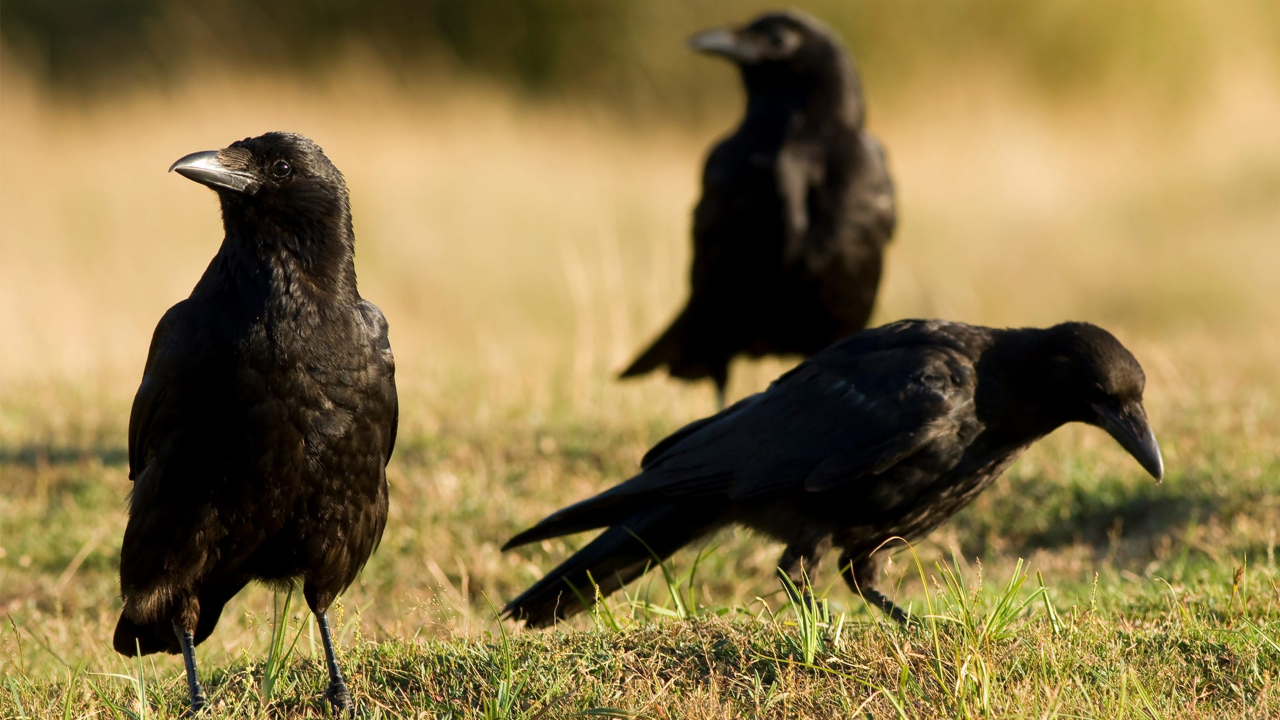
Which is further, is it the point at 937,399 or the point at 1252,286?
the point at 1252,286

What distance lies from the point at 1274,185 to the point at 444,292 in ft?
28.3

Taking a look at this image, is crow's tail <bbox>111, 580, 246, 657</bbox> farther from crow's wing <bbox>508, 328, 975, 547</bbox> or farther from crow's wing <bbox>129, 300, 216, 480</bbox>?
crow's wing <bbox>508, 328, 975, 547</bbox>

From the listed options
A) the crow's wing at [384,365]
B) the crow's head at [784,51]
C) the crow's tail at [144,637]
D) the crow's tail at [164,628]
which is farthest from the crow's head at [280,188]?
the crow's head at [784,51]

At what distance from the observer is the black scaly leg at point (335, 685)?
3170 millimetres

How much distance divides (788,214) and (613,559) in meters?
2.69

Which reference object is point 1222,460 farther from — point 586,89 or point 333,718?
point 586,89

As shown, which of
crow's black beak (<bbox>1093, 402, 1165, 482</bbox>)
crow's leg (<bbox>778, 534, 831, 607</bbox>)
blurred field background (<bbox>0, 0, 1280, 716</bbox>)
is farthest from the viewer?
blurred field background (<bbox>0, 0, 1280, 716</bbox>)

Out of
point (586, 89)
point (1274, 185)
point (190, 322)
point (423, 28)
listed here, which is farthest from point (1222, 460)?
point (423, 28)

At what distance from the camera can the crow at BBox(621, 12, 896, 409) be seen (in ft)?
21.0

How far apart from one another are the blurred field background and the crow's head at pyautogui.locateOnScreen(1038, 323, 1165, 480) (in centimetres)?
49

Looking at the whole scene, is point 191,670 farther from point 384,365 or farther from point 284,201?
point 284,201

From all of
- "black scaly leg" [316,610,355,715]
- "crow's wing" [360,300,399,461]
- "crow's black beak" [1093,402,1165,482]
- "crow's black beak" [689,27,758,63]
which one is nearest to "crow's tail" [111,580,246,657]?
"black scaly leg" [316,610,355,715]

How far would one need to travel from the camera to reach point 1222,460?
5375 mm

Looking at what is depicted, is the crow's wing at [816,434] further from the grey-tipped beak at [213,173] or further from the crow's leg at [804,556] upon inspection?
the grey-tipped beak at [213,173]
